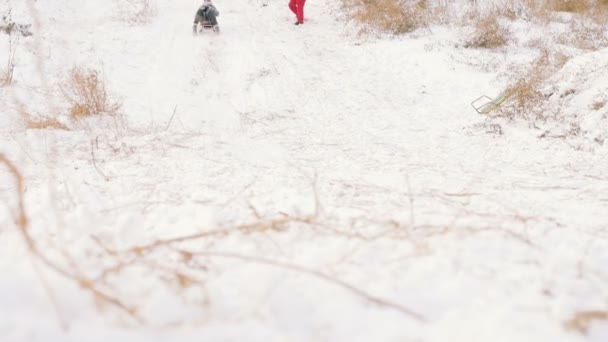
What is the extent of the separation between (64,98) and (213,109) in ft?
5.16

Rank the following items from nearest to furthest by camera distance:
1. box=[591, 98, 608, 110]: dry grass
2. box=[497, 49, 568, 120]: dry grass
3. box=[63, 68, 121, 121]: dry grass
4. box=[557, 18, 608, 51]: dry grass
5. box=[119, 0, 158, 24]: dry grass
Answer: box=[591, 98, 608, 110]: dry grass → box=[63, 68, 121, 121]: dry grass → box=[497, 49, 568, 120]: dry grass → box=[557, 18, 608, 51]: dry grass → box=[119, 0, 158, 24]: dry grass

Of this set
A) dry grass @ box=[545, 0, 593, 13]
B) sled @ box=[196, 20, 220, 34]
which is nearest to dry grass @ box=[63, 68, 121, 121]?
sled @ box=[196, 20, 220, 34]

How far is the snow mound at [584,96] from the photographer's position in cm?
311

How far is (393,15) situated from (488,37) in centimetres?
167

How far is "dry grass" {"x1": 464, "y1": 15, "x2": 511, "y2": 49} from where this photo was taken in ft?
18.0

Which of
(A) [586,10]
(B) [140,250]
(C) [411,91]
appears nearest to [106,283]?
(B) [140,250]

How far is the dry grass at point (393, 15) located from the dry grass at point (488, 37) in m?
1.07

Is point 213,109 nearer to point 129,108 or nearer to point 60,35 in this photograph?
point 129,108

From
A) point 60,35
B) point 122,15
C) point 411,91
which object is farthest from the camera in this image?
point 122,15

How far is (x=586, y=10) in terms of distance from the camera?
658 centimetres

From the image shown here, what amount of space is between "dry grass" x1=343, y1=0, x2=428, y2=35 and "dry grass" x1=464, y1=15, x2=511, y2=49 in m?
1.07

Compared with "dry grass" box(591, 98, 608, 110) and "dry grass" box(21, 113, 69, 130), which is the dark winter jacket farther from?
"dry grass" box(591, 98, 608, 110)

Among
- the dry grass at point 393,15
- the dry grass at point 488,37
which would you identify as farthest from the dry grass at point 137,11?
the dry grass at point 488,37

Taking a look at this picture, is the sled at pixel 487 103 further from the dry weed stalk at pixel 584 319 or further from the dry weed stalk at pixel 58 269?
the dry weed stalk at pixel 58 269
